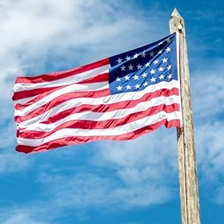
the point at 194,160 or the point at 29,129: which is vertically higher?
the point at 29,129

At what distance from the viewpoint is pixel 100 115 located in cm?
1305

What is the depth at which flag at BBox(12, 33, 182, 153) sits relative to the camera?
12.6 metres

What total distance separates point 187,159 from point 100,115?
225 centimetres

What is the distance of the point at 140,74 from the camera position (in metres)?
13.2

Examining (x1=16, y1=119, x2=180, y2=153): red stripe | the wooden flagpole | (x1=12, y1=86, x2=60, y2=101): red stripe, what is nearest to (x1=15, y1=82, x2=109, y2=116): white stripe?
(x1=12, y1=86, x2=60, y2=101): red stripe

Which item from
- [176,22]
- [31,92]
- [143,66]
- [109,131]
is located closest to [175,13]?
[176,22]

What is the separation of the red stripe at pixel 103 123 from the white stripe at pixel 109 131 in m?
0.07

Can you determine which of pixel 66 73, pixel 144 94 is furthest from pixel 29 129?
pixel 144 94

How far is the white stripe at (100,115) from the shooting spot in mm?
12602

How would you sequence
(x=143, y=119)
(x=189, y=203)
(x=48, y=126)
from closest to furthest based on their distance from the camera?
1. (x=189, y=203)
2. (x=143, y=119)
3. (x=48, y=126)

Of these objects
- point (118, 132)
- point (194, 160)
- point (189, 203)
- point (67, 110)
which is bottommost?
point (189, 203)

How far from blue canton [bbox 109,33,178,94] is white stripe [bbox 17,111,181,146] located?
2.52ft

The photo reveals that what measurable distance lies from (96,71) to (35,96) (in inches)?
53.5

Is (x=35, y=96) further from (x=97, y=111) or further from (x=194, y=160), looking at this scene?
(x=194, y=160)
